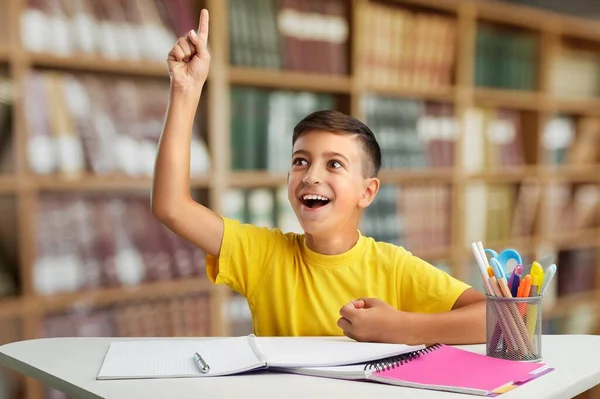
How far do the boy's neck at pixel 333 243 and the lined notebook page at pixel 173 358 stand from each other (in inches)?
11.3

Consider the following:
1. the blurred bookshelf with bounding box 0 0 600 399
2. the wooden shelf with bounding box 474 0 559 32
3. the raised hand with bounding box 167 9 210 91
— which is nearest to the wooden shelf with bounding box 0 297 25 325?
the blurred bookshelf with bounding box 0 0 600 399

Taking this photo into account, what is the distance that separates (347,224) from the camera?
1.44 m

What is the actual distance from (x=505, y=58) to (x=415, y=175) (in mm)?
963

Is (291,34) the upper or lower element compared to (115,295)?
upper

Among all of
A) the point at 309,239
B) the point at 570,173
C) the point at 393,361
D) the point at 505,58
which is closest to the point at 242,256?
the point at 309,239

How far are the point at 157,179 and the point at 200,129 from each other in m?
1.47

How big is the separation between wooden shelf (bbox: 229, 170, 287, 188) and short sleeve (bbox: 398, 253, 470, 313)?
142 centimetres

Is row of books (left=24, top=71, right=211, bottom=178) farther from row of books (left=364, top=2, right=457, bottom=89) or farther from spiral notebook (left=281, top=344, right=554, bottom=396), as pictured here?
spiral notebook (left=281, top=344, right=554, bottom=396)

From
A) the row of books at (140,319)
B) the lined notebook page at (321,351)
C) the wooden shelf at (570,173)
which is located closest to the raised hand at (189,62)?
the lined notebook page at (321,351)

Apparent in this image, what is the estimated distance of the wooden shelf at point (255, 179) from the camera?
9.22 feet

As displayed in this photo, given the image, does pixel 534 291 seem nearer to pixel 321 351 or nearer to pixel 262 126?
pixel 321 351

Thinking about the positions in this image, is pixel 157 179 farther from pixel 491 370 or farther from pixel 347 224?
pixel 491 370

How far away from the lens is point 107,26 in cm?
250

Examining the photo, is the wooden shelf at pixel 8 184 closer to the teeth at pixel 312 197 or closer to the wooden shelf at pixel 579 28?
the teeth at pixel 312 197
